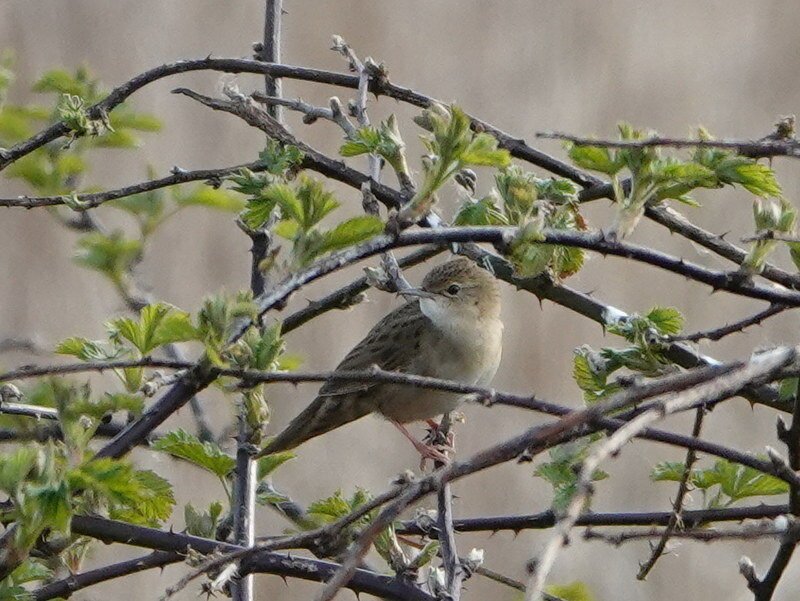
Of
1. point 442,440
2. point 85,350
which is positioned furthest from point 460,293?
point 85,350

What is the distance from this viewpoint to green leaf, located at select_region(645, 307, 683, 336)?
7.08ft

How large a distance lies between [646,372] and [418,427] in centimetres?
363

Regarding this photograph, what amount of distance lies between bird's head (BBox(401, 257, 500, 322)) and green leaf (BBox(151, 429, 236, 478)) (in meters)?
2.01

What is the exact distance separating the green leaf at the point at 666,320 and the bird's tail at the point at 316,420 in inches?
69.2

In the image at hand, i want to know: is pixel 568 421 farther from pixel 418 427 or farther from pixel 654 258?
pixel 418 427

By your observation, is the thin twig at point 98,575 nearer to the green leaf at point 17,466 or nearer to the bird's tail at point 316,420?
the green leaf at point 17,466

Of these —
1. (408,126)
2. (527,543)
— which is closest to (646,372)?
(527,543)

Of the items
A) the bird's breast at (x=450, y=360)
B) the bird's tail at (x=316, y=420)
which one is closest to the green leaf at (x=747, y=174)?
the bird's tail at (x=316, y=420)

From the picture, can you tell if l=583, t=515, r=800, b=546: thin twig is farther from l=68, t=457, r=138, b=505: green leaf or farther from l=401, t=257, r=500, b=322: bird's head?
l=401, t=257, r=500, b=322: bird's head

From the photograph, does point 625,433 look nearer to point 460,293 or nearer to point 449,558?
point 449,558

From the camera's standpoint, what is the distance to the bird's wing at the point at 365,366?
3.83 m

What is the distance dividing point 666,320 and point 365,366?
2.00 meters

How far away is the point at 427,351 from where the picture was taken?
418 cm

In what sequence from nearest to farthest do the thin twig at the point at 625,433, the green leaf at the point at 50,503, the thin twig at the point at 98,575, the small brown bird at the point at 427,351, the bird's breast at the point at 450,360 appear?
1. the thin twig at the point at 625,433
2. the green leaf at the point at 50,503
3. the thin twig at the point at 98,575
4. the small brown bird at the point at 427,351
5. the bird's breast at the point at 450,360
